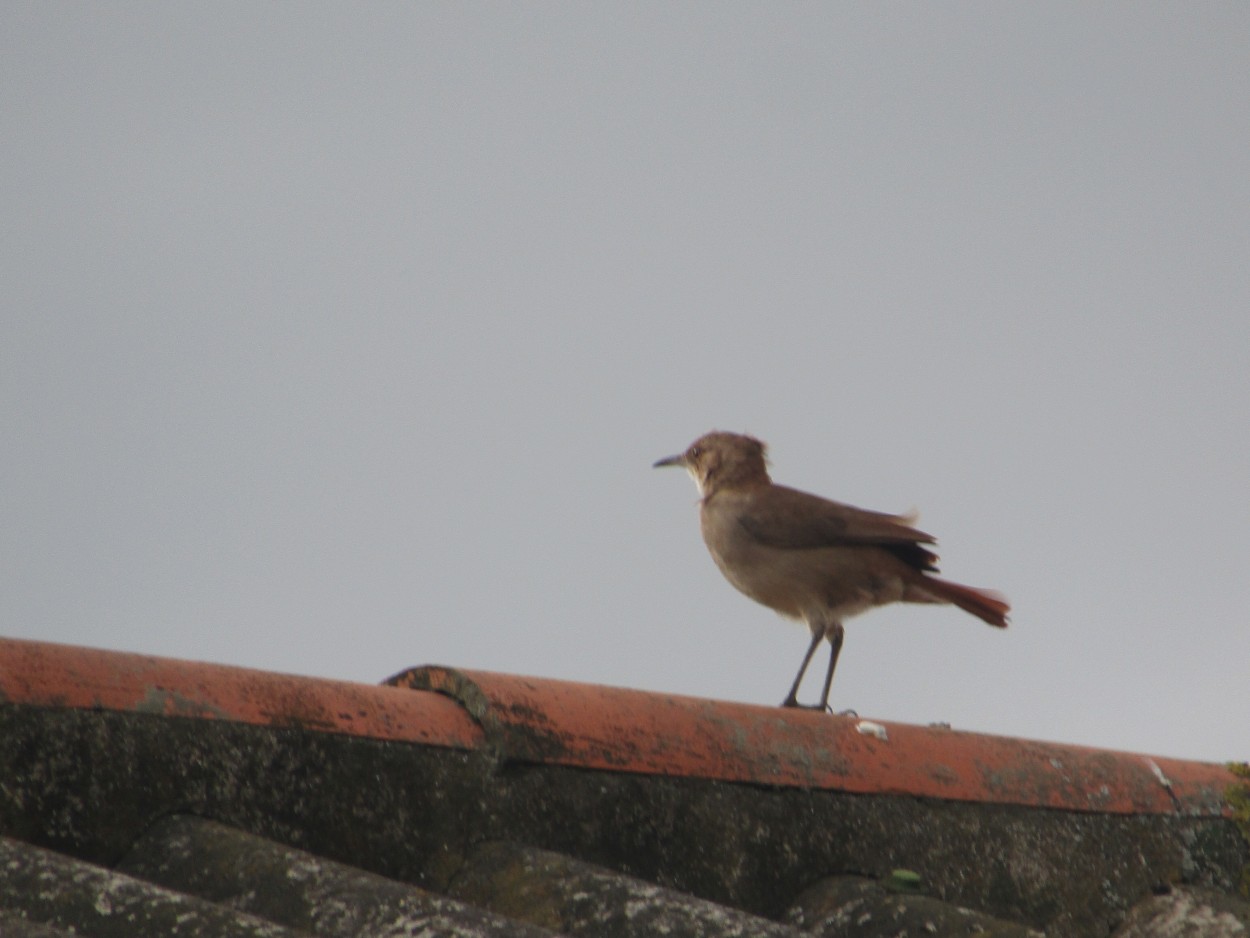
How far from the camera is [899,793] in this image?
3982mm

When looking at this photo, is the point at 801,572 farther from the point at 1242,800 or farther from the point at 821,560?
the point at 1242,800

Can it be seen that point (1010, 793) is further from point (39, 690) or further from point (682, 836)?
point (39, 690)

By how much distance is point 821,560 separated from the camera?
6.59 metres

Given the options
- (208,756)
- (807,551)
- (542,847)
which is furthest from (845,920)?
(807,551)

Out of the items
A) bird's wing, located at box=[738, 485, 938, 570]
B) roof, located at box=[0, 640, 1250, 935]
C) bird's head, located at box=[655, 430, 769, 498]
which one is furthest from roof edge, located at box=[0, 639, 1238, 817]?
bird's head, located at box=[655, 430, 769, 498]

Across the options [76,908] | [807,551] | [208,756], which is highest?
[807,551]

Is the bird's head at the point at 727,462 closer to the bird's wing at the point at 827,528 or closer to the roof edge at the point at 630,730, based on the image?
the bird's wing at the point at 827,528

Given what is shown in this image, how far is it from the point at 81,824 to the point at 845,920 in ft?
4.88

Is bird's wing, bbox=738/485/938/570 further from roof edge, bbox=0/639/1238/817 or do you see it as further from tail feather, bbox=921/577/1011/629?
roof edge, bbox=0/639/1238/817

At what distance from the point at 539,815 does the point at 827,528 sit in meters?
Result: 3.39

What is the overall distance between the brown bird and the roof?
6.90 feet

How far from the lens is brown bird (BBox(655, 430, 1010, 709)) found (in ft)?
21.7

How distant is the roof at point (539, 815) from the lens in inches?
107

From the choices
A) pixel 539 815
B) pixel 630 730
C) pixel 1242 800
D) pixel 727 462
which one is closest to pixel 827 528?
pixel 727 462
